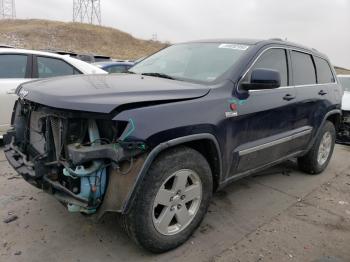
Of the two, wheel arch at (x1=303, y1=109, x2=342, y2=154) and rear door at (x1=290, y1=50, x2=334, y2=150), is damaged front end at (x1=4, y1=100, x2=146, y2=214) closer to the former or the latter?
rear door at (x1=290, y1=50, x2=334, y2=150)

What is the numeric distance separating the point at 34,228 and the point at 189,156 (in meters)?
1.57

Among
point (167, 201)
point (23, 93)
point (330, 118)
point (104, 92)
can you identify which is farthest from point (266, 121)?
point (23, 93)

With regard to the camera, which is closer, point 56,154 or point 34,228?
point 56,154

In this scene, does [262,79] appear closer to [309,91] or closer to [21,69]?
[309,91]

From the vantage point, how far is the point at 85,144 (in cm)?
242

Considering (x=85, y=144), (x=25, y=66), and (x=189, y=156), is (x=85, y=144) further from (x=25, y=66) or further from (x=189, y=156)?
(x=25, y=66)

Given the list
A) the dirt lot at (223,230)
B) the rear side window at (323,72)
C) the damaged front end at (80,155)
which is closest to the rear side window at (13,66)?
the dirt lot at (223,230)

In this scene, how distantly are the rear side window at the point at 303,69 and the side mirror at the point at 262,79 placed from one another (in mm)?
1106

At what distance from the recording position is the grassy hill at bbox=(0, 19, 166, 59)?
4341 centimetres

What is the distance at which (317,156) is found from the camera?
489 centimetres

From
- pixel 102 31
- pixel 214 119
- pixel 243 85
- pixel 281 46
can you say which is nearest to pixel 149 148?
pixel 214 119

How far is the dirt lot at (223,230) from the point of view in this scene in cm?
282

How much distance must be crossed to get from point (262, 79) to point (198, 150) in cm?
87

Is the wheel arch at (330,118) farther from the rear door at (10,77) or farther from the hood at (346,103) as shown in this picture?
the rear door at (10,77)
